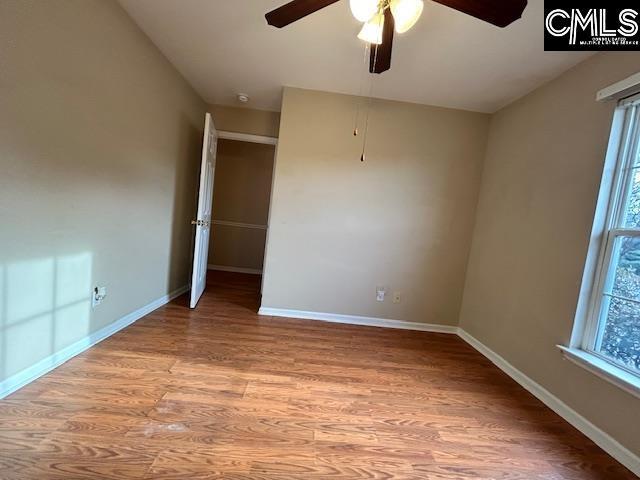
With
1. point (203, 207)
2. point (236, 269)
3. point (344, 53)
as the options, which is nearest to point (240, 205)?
point (236, 269)

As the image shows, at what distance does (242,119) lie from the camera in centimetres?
374

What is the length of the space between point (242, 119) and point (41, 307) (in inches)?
110

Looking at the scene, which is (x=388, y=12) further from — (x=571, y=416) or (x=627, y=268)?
(x=571, y=416)

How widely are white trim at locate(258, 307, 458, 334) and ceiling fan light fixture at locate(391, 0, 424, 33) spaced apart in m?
2.63

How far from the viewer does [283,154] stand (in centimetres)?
312

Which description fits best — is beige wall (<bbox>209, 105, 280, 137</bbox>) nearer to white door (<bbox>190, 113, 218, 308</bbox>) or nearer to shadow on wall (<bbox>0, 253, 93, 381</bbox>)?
white door (<bbox>190, 113, 218, 308</bbox>)

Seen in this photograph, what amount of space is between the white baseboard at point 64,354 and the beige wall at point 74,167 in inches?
1.8

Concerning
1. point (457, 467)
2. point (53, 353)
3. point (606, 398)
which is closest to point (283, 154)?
point (53, 353)

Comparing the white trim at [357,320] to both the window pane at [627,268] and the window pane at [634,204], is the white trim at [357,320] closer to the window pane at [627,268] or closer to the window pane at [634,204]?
the window pane at [627,268]

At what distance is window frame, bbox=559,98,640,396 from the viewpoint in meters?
1.79

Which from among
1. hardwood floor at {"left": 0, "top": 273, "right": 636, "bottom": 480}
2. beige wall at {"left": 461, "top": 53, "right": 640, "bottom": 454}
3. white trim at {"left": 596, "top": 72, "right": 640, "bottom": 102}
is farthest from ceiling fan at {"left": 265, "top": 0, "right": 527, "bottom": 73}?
hardwood floor at {"left": 0, "top": 273, "right": 636, "bottom": 480}

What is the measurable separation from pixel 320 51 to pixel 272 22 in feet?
3.18

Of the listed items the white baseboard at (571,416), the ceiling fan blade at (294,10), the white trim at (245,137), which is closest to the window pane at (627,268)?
the white baseboard at (571,416)

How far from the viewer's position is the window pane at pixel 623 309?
169cm
